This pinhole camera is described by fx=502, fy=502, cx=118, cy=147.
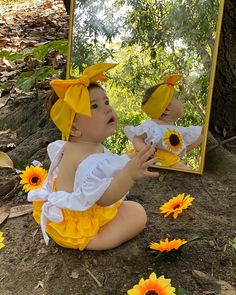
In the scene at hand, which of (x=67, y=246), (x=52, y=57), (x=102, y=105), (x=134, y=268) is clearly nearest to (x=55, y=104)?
(x=102, y=105)

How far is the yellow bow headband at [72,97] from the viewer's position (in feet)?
5.58

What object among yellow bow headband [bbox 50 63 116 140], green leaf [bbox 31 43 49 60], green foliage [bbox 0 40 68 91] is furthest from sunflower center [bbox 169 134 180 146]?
green leaf [bbox 31 43 49 60]

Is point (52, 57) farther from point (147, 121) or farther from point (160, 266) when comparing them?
point (160, 266)

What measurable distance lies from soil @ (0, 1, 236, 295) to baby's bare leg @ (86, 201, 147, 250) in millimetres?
36

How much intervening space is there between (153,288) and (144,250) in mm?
305

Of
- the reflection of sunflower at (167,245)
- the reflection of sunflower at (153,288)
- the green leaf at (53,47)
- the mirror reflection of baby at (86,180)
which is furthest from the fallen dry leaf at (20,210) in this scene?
the green leaf at (53,47)

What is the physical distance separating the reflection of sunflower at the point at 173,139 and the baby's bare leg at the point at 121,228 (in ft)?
1.65

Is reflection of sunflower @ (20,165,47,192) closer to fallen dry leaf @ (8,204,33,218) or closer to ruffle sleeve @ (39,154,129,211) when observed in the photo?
fallen dry leaf @ (8,204,33,218)

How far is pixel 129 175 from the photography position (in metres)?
1.63

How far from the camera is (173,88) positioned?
2.30m

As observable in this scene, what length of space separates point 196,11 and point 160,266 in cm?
116

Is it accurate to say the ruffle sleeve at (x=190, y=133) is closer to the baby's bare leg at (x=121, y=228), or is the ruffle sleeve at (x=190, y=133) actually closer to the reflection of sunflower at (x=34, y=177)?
the baby's bare leg at (x=121, y=228)

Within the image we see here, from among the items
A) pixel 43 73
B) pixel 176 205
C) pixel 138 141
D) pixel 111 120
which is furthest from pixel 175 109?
pixel 43 73

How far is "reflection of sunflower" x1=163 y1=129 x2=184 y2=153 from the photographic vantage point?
2326 mm
